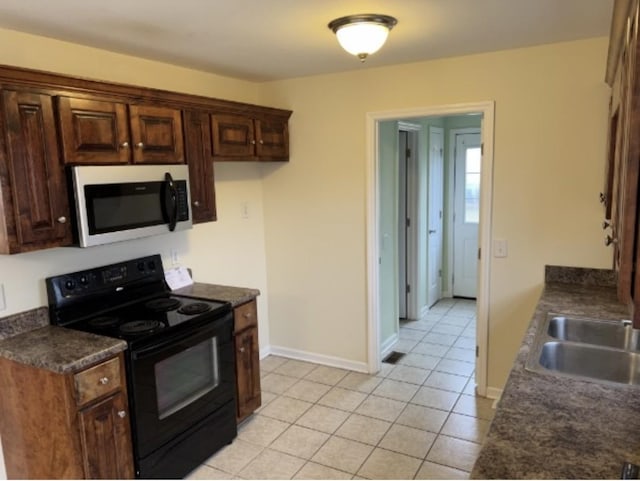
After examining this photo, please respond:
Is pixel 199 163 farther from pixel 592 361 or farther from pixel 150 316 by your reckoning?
pixel 592 361

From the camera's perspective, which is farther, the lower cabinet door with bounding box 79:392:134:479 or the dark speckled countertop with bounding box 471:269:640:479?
the lower cabinet door with bounding box 79:392:134:479

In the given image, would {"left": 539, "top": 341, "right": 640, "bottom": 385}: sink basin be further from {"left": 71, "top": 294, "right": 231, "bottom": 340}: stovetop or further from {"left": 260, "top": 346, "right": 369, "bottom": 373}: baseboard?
{"left": 260, "top": 346, "right": 369, "bottom": 373}: baseboard

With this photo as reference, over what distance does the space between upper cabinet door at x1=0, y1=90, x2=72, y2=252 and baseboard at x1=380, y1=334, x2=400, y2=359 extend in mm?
2766

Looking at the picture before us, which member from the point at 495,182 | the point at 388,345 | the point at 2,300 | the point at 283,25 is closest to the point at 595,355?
the point at 495,182

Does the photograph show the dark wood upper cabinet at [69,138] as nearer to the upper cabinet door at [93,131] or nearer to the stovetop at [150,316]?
the upper cabinet door at [93,131]

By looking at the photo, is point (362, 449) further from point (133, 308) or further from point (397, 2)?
point (397, 2)

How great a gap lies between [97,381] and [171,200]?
3.48 ft

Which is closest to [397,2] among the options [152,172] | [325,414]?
[152,172]

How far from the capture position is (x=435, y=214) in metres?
5.60

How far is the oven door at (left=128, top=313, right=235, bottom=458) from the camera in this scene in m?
2.30

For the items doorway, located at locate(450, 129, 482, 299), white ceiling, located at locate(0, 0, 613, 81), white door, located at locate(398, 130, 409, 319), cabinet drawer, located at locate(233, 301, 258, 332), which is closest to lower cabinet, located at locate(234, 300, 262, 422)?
cabinet drawer, located at locate(233, 301, 258, 332)

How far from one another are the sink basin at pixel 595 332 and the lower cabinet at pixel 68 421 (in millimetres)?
2052

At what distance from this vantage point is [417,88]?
3.38 metres

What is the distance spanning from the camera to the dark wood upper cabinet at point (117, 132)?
2275mm
